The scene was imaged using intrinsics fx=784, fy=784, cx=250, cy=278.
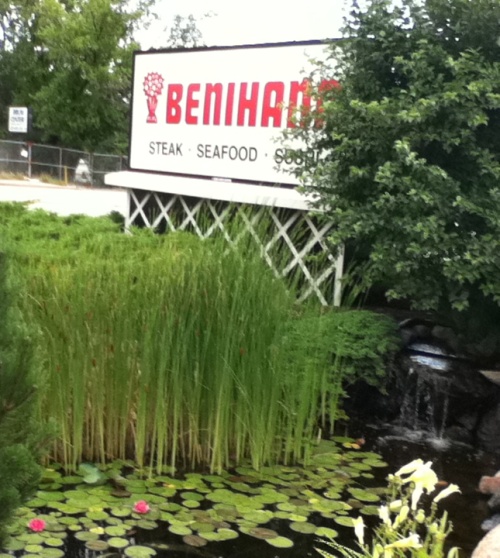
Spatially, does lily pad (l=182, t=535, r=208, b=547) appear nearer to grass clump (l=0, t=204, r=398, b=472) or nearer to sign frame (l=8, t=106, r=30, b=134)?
grass clump (l=0, t=204, r=398, b=472)

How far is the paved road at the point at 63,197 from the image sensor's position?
18844 mm

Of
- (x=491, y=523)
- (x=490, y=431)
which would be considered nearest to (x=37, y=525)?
(x=491, y=523)

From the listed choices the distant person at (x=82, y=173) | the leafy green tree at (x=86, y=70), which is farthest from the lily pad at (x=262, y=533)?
the distant person at (x=82, y=173)

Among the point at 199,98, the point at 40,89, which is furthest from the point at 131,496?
the point at 40,89

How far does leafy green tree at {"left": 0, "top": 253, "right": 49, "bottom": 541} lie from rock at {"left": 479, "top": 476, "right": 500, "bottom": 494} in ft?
8.18

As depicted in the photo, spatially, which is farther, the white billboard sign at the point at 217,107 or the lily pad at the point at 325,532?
the white billboard sign at the point at 217,107

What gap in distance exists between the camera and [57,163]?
2997cm

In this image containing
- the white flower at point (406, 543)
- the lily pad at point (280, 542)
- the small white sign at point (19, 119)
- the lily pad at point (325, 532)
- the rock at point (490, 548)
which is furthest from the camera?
the small white sign at point (19, 119)

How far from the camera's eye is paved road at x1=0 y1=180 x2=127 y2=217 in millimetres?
18844

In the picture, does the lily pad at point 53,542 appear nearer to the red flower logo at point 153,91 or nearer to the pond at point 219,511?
the pond at point 219,511

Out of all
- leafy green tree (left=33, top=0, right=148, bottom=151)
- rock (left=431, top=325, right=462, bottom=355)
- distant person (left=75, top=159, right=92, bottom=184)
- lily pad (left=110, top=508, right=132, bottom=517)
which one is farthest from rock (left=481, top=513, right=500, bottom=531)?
distant person (left=75, top=159, right=92, bottom=184)

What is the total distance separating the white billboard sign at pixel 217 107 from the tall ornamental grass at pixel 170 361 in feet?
9.85

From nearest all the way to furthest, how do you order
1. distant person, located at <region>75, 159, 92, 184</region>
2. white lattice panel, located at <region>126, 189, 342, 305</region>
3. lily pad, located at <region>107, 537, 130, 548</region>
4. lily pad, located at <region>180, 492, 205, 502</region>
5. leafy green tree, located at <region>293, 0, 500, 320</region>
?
lily pad, located at <region>107, 537, 130, 548</region>, lily pad, located at <region>180, 492, 205, 502</region>, white lattice panel, located at <region>126, 189, 342, 305</region>, leafy green tree, located at <region>293, 0, 500, 320</region>, distant person, located at <region>75, 159, 92, 184</region>

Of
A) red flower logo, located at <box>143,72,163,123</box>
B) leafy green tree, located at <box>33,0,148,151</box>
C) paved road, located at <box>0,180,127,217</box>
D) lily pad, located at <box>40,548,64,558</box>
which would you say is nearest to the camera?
lily pad, located at <box>40,548,64,558</box>
